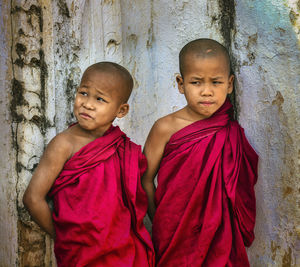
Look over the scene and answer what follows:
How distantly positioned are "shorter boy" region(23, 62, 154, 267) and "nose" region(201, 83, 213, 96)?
0.45 meters

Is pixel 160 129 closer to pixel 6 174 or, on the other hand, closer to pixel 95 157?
Answer: pixel 95 157

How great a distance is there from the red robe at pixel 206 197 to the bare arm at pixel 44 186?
625mm

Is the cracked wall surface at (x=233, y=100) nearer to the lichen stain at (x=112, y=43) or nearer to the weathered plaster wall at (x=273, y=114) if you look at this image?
the weathered plaster wall at (x=273, y=114)

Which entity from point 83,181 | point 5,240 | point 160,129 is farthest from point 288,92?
point 5,240

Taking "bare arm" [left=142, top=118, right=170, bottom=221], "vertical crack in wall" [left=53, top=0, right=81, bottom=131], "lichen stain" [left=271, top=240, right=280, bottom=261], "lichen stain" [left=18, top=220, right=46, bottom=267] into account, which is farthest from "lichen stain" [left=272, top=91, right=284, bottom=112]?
"lichen stain" [left=18, top=220, right=46, bottom=267]

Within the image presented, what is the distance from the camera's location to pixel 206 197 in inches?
90.7

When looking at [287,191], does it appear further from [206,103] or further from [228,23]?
[228,23]

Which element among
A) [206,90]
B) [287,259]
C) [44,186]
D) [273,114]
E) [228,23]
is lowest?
[287,259]

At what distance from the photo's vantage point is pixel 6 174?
8.02 ft

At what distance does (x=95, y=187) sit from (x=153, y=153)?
0.50 meters

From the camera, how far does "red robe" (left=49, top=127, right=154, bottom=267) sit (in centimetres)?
203

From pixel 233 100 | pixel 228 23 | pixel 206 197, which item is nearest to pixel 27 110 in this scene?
pixel 206 197

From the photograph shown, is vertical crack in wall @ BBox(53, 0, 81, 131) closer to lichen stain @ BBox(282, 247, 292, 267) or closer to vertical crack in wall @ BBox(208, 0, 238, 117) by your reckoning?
vertical crack in wall @ BBox(208, 0, 238, 117)

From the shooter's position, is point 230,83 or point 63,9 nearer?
point 230,83
